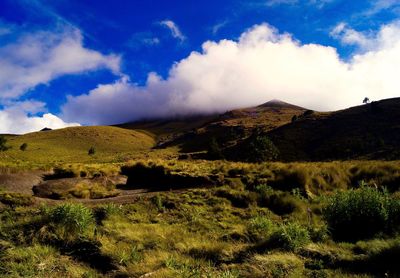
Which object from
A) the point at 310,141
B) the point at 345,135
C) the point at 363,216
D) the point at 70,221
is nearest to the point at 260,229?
the point at 363,216

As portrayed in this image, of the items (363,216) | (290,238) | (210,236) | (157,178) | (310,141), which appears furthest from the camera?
(310,141)

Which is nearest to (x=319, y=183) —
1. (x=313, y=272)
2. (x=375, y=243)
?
(x=375, y=243)

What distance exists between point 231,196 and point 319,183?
483 cm

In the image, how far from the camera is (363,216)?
11.7 metres

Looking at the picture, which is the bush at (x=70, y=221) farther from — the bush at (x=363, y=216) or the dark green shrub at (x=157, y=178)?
the dark green shrub at (x=157, y=178)

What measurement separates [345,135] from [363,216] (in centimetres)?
8959

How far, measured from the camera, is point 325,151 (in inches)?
3226

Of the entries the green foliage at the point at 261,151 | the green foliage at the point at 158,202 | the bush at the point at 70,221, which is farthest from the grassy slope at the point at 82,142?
the bush at the point at 70,221

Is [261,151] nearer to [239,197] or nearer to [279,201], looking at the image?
[239,197]

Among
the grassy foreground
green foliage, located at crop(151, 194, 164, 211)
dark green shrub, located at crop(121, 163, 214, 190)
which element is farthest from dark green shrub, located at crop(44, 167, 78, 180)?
green foliage, located at crop(151, 194, 164, 211)

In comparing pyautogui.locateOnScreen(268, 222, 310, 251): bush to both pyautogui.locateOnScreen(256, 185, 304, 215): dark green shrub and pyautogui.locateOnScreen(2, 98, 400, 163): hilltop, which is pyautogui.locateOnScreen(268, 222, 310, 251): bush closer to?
pyautogui.locateOnScreen(256, 185, 304, 215): dark green shrub

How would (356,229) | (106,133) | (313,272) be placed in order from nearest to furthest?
(313,272) → (356,229) → (106,133)

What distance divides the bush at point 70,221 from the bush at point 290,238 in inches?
229

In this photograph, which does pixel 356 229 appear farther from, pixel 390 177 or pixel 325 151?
pixel 325 151
